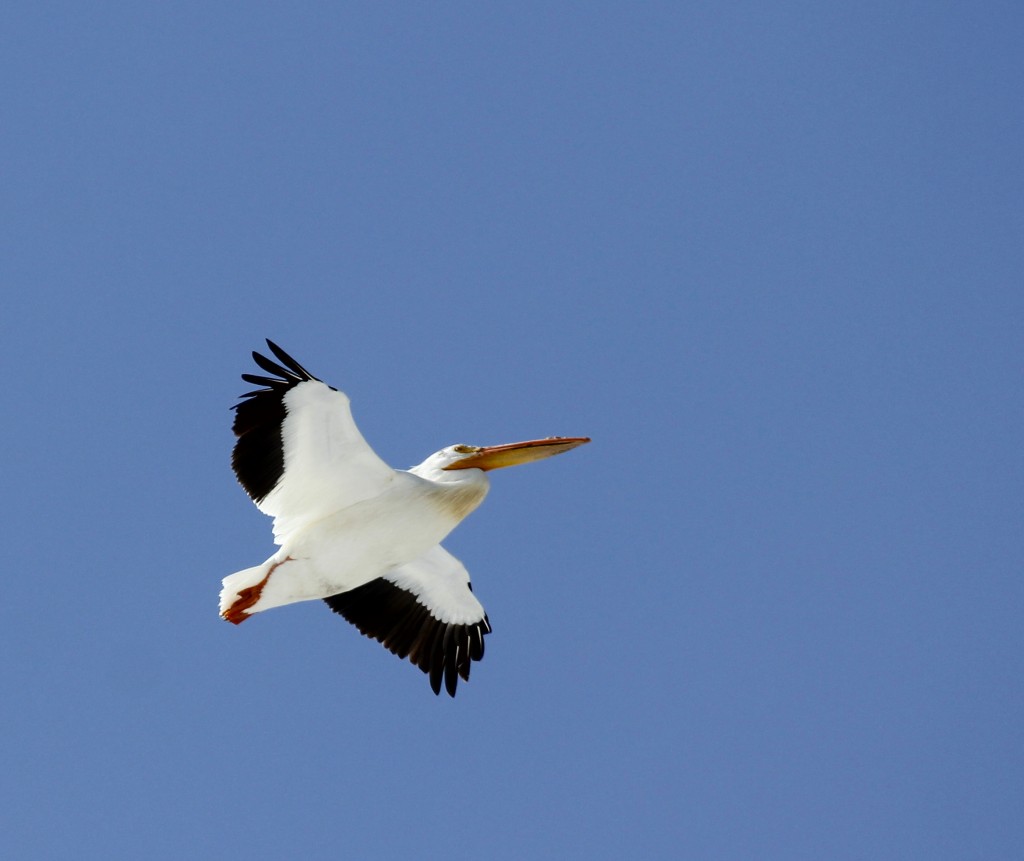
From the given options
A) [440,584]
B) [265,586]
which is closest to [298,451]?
[265,586]

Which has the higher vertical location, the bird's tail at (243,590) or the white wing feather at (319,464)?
the white wing feather at (319,464)

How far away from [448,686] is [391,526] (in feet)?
6.35

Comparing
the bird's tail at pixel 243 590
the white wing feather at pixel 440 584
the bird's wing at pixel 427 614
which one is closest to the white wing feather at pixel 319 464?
the bird's tail at pixel 243 590

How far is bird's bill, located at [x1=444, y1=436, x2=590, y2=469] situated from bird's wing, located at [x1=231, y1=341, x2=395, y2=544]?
0.88 m

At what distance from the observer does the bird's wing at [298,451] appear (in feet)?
35.1

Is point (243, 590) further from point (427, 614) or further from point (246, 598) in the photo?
point (427, 614)

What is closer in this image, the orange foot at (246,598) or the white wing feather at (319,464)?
the white wing feather at (319,464)

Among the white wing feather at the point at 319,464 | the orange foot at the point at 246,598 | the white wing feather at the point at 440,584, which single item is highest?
the white wing feather at the point at 319,464

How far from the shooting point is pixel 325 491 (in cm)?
1121

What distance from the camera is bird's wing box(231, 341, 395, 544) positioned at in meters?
10.7

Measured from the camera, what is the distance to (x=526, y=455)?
12008mm

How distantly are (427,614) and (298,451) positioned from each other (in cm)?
230

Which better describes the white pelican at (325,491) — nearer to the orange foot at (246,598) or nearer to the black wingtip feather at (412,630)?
the orange foot at (246,598)

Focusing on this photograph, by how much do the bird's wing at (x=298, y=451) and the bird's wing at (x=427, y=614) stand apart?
4.43 ft
